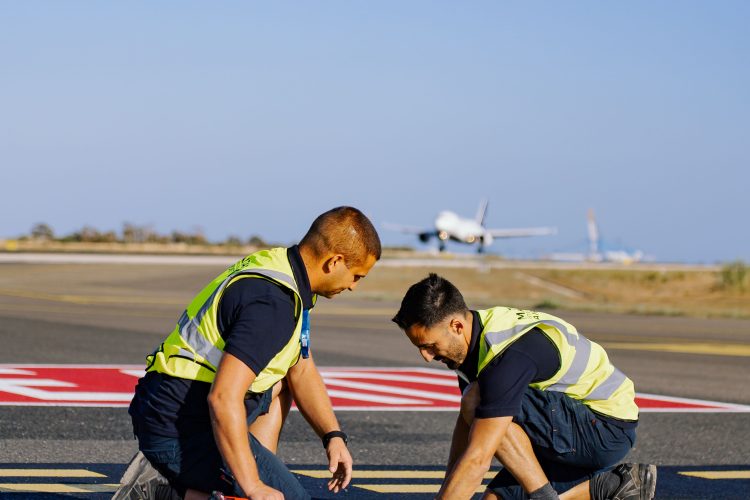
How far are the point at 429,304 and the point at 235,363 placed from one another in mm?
1044

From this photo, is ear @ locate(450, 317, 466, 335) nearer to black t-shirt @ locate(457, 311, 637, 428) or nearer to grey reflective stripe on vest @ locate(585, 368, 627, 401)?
black t-shirt @ locate(457, 311, 637, 428)

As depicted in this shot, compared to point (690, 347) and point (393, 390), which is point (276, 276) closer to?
point (393, 390)

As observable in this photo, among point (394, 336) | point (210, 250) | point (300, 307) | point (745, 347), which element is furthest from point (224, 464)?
point (210, 250)

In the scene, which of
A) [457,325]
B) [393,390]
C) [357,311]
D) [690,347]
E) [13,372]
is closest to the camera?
[457,325]

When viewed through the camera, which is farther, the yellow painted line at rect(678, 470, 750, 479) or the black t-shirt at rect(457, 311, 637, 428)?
the yellow painted line at rect(678, 470, 750, 479)

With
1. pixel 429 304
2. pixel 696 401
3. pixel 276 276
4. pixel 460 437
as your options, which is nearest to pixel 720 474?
pixel 460 437

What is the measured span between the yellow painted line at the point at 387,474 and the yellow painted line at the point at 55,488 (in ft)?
4.62

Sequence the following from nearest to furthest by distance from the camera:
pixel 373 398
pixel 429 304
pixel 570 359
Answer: pixel 429 304 → pixel 570 359 → pixel 373 398

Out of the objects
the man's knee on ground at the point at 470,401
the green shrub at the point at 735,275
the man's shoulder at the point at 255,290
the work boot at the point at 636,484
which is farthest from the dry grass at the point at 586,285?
the man's shoulder at the point at 255,290

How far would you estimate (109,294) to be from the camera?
41.2 meters

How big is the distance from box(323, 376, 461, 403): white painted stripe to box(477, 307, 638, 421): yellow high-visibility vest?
6536mm

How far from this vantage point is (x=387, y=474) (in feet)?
26.8

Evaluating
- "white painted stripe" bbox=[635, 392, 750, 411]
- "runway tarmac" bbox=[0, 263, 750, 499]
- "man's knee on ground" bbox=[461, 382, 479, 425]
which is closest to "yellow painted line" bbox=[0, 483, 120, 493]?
"runway tarmac" bbox=[0, 263, 750, 499]

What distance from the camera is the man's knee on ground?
18.3ft
